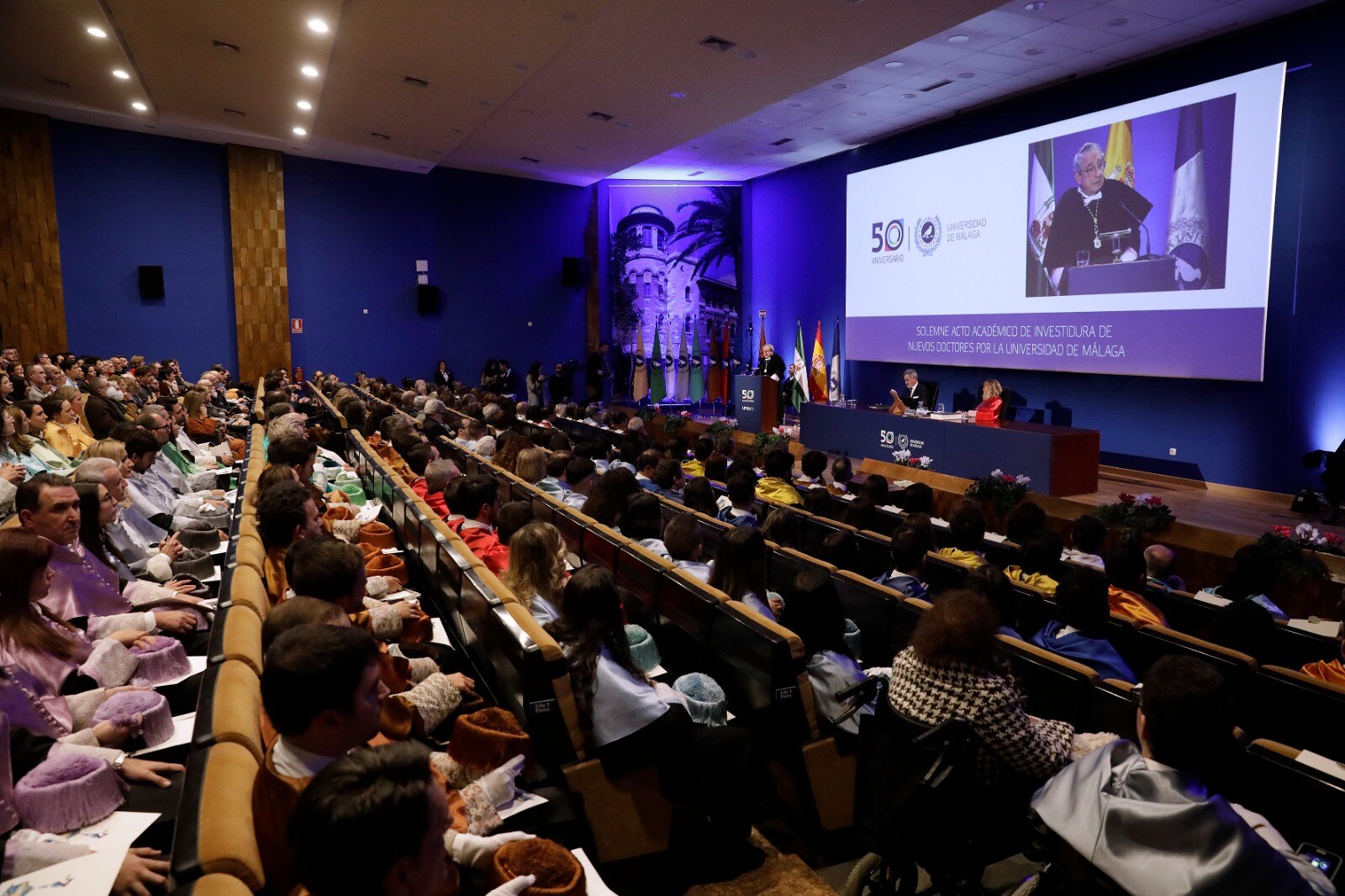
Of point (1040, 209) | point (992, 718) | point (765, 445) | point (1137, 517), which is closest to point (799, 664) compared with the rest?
point (992, 718)

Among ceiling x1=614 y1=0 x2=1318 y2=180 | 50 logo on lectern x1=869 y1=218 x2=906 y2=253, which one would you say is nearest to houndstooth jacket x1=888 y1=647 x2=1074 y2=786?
ceiling x1=614 y1=0 x2=1318 y2=180

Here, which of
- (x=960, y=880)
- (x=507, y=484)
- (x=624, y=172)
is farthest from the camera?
(x=624, y=172)

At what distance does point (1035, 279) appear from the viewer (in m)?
8.85

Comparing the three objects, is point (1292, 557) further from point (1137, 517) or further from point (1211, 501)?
point (1211, 501)

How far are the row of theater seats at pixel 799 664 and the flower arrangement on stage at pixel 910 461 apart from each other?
4.23 meters

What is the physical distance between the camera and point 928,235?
10.2 metres

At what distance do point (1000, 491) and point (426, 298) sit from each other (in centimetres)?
1080

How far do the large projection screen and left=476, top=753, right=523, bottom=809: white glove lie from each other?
25.6ft

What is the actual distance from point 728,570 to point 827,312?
1034 centimetres

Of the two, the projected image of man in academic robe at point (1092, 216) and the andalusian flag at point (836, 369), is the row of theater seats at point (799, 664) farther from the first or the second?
the andalusian flag at point (836, 369)

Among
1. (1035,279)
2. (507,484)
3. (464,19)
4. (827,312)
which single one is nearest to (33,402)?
(507,484)

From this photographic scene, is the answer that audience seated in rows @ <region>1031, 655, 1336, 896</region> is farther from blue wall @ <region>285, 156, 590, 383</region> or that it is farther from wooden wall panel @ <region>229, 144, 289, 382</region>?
blue wall @ <region>285, 156, 590, 383</region>

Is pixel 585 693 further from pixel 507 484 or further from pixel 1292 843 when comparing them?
pixel 507 484

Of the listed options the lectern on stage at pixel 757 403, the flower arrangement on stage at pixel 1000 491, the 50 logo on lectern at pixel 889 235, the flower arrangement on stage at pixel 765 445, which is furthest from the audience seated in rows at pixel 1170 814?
the 50 logo on lectern at pixel 889 235
